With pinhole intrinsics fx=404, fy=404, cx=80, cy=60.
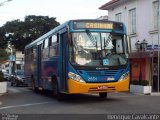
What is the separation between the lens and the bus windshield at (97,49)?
634 inches

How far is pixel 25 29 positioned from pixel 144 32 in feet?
116

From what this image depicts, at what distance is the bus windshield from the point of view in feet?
52.8

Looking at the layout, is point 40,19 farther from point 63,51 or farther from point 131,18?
point 63,51

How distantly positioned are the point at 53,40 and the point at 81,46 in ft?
11.3

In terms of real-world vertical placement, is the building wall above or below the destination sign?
above

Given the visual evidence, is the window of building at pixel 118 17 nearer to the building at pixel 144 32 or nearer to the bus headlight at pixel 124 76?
the building at pixel 144 32

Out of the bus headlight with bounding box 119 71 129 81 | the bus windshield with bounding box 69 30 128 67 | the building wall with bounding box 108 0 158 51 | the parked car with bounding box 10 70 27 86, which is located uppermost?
the building wall with bounding box 108 0 158 51

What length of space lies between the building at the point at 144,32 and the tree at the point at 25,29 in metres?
30.1

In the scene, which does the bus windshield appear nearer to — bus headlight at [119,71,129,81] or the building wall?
bus headlight at [119,71,129,81]

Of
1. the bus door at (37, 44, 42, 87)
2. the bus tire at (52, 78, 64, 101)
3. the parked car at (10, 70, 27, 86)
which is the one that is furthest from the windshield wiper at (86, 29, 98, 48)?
the parked car at (10, 70, 27, 86)

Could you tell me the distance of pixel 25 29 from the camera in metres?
59.2

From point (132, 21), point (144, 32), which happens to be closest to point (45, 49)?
point (144, 32)

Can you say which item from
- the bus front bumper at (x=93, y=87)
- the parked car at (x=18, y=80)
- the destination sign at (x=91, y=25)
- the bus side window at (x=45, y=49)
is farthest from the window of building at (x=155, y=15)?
the parked car at (x=18, y=80)

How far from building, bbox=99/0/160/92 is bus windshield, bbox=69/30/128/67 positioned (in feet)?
23.3
